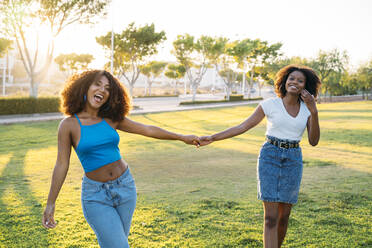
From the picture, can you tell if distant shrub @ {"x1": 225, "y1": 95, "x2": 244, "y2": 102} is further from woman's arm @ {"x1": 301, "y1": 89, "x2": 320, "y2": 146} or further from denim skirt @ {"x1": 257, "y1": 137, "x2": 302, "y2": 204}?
denim skirt @ {"x1": 257, "y1": 137, "x2": 302, "y2": 204}

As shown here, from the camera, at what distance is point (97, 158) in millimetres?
2650

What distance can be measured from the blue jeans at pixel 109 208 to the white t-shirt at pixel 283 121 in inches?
59.5

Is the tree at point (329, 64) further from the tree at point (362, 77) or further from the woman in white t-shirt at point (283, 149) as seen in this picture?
the woman in white t-shirt at point (283, 149)

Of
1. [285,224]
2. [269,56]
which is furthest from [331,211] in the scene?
[269,56]

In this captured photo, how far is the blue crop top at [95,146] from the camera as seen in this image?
8.55ft

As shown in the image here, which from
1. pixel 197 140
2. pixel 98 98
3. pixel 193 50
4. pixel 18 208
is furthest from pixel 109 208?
pixel 193 50

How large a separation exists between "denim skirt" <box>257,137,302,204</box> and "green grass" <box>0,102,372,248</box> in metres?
1.12

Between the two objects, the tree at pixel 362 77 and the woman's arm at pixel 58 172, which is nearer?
the woman's arm at pixel 58 172

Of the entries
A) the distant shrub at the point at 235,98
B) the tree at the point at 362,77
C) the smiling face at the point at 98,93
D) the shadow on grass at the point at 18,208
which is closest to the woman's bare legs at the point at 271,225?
the smiling face at the point at 98,93

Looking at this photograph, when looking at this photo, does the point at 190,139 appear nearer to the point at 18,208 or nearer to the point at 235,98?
the point at 18,208

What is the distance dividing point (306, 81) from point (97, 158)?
2225mm

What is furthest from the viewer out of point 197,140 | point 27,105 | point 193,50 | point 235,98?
point 235,98

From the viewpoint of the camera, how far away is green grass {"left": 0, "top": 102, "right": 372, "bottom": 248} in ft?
14.6

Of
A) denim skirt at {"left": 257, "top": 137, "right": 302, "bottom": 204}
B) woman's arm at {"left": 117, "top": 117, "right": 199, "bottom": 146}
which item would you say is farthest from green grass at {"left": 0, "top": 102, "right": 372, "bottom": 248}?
woman's arm at {"left": 117, "top": 117, "right": 199, "bottom": 146}
